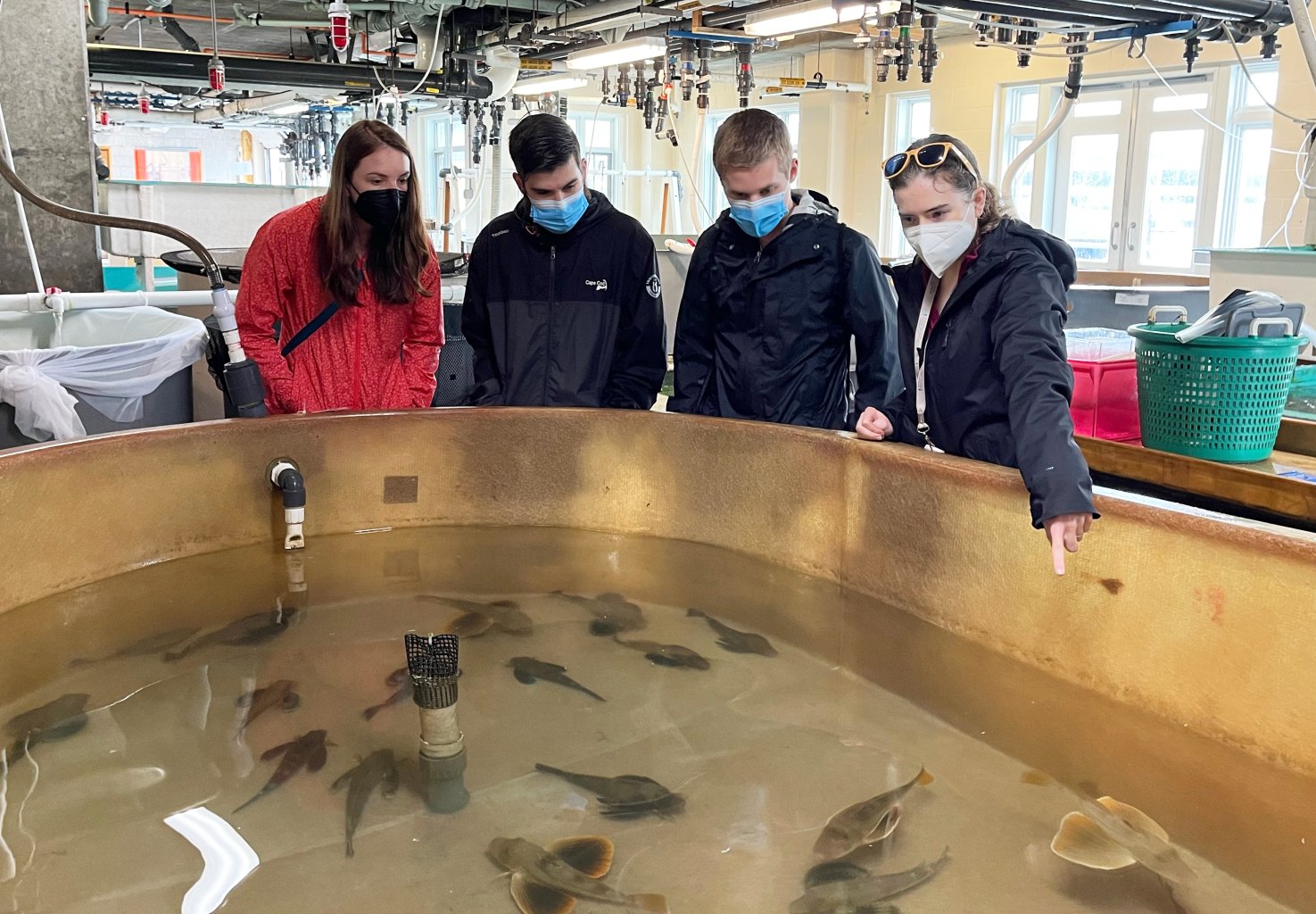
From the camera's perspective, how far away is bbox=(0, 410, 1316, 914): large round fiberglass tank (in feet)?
4.17

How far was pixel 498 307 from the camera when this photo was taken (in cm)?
246

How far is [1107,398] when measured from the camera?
236cm

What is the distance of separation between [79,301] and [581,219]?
1.37 m

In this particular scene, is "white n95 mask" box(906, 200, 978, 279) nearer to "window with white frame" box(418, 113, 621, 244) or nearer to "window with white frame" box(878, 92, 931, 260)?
"window with white frame" box(418, 113, 621, 244)

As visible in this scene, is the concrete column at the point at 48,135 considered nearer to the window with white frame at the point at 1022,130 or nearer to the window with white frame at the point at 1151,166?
the window with white frame at the point at 1151,166

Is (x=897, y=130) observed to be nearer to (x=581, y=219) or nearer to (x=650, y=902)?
(x=581, y=219)

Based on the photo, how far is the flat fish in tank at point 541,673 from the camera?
1731mm

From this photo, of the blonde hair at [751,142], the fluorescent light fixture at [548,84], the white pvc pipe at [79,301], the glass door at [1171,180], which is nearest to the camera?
the blonde hair at [751,142]

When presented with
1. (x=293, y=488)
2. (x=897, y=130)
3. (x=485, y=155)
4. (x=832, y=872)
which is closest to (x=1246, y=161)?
(x=897, y=130)

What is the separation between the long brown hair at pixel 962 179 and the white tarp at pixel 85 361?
1.63 m

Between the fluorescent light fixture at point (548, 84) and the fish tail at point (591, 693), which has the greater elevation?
the fluorescent light fixture at point (548, 84)

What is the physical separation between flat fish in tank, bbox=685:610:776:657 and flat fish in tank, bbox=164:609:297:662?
740mm

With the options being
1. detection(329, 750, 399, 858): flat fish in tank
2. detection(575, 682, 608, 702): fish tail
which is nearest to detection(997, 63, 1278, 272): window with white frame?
detection(575, 682, 608, 702): fish tail

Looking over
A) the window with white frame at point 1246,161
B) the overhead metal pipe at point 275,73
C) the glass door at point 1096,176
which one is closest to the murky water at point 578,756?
the overhead metal pipe at point 275,73
